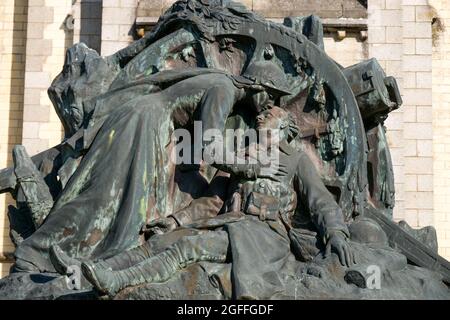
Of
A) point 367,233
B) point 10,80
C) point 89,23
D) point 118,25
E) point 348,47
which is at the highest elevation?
point 89,23

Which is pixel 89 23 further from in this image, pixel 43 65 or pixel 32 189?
pixel 32 189

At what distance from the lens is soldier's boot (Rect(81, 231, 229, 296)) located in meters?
8.30

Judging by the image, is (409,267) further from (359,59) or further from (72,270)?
(359,59)

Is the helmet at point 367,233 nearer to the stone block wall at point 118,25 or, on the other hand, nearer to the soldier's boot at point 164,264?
the soldier's boot at point 164,264

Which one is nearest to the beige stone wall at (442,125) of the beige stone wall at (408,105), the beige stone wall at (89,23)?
the beige stone wall at (408,105)

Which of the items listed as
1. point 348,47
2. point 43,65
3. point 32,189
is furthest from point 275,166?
point 43,65

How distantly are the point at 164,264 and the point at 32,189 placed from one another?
1.77m

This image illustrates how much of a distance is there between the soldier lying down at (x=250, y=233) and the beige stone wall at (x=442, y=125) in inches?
213

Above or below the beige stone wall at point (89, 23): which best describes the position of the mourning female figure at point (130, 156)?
below

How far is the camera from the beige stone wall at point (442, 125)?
15000 mm

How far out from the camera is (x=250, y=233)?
30.0 ft

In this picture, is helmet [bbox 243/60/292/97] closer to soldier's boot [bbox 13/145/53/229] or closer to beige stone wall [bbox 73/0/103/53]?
soldier's boot [bbox 13/145/53/229]

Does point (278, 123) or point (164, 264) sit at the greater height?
point (278, 123)

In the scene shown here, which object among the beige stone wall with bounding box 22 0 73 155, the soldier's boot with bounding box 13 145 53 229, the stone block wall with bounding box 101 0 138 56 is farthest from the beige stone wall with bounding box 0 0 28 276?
the soldier's boot with bounding box 13 145 53 229
